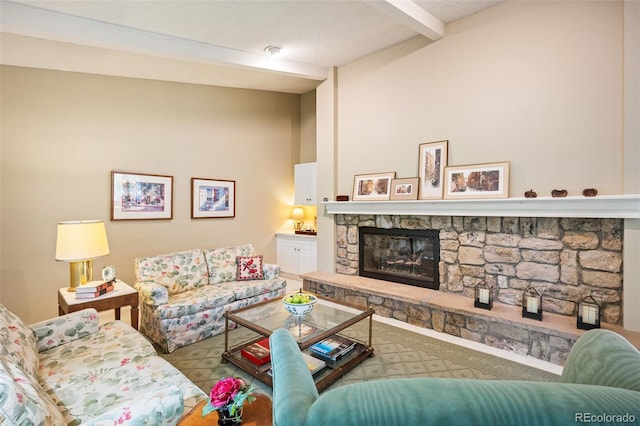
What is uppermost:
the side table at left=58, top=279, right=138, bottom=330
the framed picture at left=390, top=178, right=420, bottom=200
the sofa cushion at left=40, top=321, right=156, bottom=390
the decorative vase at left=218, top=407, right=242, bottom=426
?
the framed picture at left=390, top=178, right=420, bottom=200

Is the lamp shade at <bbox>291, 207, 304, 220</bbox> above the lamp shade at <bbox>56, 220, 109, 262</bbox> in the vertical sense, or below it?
above

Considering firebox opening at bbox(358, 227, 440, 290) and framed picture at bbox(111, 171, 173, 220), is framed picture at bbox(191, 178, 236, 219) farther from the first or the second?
firebox opening at bbox(358, 227, 440, 290)

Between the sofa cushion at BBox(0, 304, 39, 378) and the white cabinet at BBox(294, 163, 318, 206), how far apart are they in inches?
151

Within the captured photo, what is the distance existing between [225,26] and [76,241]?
97.8 inches

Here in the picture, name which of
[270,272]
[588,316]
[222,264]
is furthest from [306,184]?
[588,316]

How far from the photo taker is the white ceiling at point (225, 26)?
2639 millimetres

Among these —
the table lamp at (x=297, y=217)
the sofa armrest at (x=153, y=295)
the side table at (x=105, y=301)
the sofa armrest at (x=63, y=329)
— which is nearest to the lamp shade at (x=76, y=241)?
the side table at (x=105, y=301)

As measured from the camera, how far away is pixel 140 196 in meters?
3.98

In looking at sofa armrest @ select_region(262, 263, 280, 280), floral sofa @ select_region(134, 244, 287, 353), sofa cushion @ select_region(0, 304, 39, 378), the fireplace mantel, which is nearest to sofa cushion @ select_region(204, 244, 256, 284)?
floral sofa @ select_region(134, 244, 287, 353)

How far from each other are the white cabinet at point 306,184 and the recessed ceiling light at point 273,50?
1870 mm

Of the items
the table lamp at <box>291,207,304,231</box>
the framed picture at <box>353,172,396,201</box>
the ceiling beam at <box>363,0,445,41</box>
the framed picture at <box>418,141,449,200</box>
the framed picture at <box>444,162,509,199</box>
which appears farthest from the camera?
the table lamp at <box>291,207,304,231</box>

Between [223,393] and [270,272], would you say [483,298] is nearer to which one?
[270,272]

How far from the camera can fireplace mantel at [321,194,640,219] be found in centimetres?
243

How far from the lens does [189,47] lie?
10.9 feet
